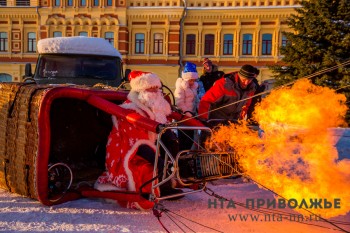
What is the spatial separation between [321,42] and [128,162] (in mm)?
13206

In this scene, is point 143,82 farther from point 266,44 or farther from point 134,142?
point 266,44

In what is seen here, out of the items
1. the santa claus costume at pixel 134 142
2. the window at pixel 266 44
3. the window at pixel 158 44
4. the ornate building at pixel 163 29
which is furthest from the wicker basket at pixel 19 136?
the window at pixel 266 44

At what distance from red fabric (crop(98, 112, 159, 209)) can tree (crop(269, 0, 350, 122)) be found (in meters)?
11.3

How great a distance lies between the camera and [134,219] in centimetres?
385

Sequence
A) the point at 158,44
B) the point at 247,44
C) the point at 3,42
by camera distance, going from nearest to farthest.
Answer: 1. the point at 247,44
2. the point at 158,44
3. the point at 3,42

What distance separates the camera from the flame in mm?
3678

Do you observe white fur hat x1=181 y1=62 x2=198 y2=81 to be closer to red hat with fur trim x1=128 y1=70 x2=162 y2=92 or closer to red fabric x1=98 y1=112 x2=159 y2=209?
red hat with fur trim x1=128 y1=70 x2=162 y2=92

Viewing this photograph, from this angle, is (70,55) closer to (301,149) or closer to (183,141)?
(183,141)

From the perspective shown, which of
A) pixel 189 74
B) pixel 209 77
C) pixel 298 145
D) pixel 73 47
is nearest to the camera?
pixel 298 145

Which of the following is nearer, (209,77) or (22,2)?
(209,77)

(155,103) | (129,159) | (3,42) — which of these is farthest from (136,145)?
(3,42)

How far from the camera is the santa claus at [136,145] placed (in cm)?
414

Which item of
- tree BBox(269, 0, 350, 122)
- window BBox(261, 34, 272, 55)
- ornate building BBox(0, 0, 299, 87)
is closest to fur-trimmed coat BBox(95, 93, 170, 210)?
tree BBox(269, 0, 350, 122)

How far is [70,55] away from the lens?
792 centimetres
